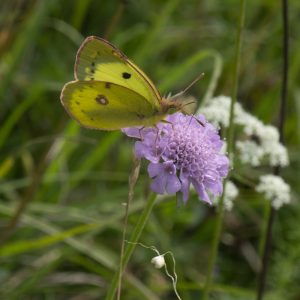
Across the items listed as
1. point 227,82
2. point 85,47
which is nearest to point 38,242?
point 85,47

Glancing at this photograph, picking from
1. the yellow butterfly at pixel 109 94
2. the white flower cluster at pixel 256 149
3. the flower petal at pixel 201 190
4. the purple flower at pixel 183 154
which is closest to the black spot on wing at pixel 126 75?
the yellow butterfly at pixel 109 94

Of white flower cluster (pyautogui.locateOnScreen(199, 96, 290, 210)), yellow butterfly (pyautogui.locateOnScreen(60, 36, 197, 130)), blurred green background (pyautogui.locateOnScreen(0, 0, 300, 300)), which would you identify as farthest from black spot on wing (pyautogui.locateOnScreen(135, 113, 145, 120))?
blurred green background (pyautogui.locateOnScreen(0, 0, 300, 300))

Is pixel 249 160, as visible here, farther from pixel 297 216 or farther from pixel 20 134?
pixel 20 134

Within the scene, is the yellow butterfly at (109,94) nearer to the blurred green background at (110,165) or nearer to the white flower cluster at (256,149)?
the white flower cluster at (256,149)

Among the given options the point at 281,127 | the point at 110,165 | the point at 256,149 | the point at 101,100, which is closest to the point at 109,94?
the point at 101,100

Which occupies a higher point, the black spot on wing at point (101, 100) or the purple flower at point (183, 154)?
the black spot on wing at point (101, 100)

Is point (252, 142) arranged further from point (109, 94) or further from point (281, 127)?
point (109, 94)
